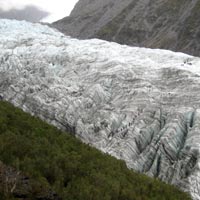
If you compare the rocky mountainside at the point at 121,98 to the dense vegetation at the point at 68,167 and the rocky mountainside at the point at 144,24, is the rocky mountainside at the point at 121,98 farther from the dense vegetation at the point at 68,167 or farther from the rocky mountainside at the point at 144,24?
the rocky mountainside at the point at 144,24

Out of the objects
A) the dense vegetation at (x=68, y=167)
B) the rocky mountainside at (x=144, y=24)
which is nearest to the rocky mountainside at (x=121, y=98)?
the dense vegetation at (x=68, y=167)

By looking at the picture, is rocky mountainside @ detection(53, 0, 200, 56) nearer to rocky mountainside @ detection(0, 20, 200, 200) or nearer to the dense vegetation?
rocky mountainside @ detection(0, 20, 200, 200)

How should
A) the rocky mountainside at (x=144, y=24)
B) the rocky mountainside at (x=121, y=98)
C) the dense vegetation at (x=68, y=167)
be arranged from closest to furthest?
the dense vegetation at (x=68, y=167), the rocky mountainside at (x=121, y=98), the rocky mountainside at (x=144, y=24)

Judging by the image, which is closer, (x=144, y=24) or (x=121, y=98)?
(x=121, y=98)

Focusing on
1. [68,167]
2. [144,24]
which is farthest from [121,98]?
[144,24]

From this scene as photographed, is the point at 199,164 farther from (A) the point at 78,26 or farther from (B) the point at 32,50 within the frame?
(A) the point at 78,26

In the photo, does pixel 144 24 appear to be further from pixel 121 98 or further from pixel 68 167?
pixel 68 167

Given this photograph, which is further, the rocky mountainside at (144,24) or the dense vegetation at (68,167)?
the rocky mountainside at (144,24)
